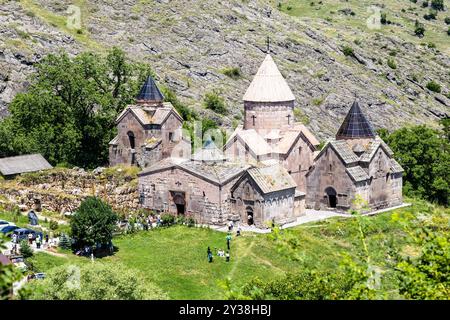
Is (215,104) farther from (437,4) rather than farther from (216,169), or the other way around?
(437,4)

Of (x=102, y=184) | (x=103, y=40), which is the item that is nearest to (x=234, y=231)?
(x=102, y=184)

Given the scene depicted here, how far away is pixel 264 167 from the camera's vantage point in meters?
46.8

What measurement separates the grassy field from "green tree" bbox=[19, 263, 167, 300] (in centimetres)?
569

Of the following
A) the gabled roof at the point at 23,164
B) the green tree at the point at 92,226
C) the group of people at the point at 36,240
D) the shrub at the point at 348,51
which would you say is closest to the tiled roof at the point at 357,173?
the green tree at the point at 92,226

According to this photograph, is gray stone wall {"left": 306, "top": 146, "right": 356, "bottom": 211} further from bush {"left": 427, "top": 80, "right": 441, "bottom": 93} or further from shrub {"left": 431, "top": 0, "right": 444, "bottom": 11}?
shrub {"left": 431, "top": 0, "right": 444, "bottom": 11}

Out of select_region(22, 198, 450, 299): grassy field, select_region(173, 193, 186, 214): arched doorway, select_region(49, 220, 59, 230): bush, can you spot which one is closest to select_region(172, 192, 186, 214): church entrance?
select_region(173, 193, 186, 214): arched doorway

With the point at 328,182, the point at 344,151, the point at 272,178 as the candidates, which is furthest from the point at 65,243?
the point at 344,151

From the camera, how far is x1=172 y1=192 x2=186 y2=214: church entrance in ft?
156

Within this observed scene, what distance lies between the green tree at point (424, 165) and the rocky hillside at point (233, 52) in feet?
72.4
